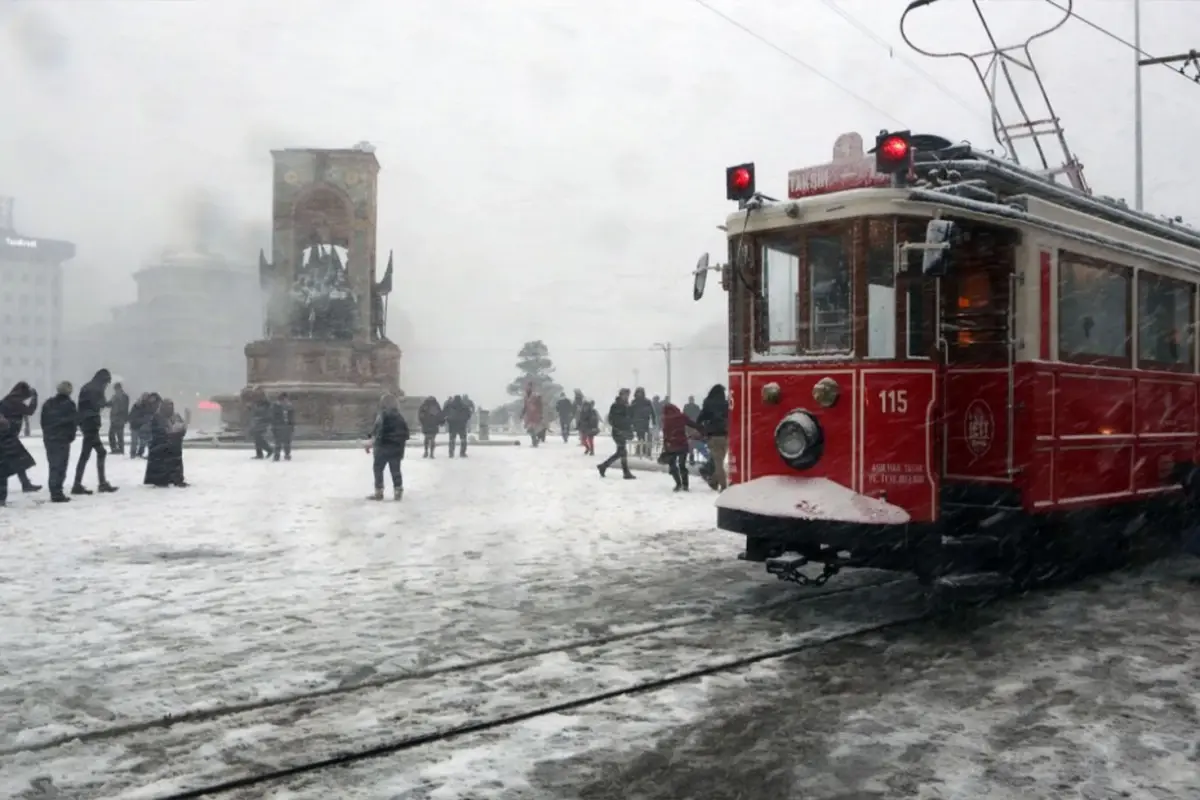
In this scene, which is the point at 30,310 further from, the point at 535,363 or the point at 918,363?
the point at 918,363

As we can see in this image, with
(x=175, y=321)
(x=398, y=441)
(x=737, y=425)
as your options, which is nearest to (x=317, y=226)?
(x=398, y=441)

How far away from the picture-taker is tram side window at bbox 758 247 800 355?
817cm

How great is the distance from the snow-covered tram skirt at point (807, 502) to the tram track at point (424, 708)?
2.59 feet

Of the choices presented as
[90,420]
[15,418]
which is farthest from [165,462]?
[15,418]

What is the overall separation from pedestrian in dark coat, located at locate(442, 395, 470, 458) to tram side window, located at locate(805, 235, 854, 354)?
20008 mm

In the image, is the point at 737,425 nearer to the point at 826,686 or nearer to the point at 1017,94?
the point at 826,686

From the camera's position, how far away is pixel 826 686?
5977mm

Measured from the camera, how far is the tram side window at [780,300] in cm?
817

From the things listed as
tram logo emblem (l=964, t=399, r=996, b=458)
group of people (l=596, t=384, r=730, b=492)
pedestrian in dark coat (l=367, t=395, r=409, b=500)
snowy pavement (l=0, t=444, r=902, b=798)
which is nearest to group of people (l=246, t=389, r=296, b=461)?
group of people (l=596, t=384, r=730, b=492)

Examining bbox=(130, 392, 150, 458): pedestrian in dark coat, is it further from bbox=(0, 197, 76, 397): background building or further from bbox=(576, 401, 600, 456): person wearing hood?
bbox=(0, 197, 76, 397): background building

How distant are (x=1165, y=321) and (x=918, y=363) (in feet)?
12.4

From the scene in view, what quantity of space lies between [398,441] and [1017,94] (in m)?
9.90

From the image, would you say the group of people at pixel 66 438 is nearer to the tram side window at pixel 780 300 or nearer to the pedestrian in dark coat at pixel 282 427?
the pedestrian in dark coat at pixel 282 427

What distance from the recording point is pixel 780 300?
827cm
